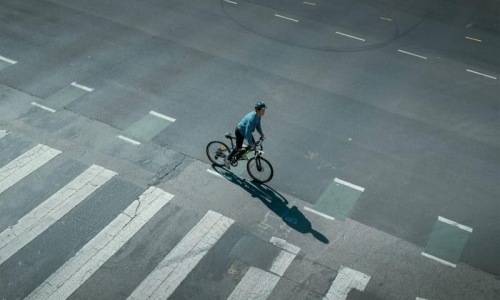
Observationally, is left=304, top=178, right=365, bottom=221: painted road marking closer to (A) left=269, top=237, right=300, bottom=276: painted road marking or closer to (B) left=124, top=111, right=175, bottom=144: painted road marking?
(A) left=269, top=237, right=300, bottom=276: painted road marking

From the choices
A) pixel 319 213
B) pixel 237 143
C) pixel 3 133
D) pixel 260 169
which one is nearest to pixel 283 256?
pixel 319 213

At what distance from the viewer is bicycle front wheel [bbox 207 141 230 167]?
13.3 meters

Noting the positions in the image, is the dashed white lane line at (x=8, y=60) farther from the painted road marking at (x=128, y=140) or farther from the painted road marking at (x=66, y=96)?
the painted road marking at (x=128, y=140)

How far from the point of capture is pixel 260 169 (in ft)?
42.1

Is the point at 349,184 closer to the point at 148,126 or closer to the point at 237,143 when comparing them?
the point at 237,143

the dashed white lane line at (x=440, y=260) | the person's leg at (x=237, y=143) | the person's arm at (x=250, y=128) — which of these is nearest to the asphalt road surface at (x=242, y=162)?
the dashed white lane line at (x=440, y=260)

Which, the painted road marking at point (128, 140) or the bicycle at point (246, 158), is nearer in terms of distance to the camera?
the bicycle at point (246, 158)

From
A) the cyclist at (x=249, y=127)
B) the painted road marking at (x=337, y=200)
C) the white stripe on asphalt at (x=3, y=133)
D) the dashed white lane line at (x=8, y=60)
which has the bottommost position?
the white stripe on asphalt at (x=3, y=133)

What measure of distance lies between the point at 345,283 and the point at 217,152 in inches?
183

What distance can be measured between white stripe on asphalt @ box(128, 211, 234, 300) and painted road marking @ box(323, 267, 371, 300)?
262cm

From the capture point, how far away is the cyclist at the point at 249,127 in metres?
12.0

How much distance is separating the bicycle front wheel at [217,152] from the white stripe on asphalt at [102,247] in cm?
166

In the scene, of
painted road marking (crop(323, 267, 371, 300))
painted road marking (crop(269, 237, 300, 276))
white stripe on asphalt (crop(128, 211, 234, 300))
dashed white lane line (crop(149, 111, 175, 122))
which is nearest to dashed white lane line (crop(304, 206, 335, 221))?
painted road marking (crop(269, 237, 300, 276))

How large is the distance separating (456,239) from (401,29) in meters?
11.4
